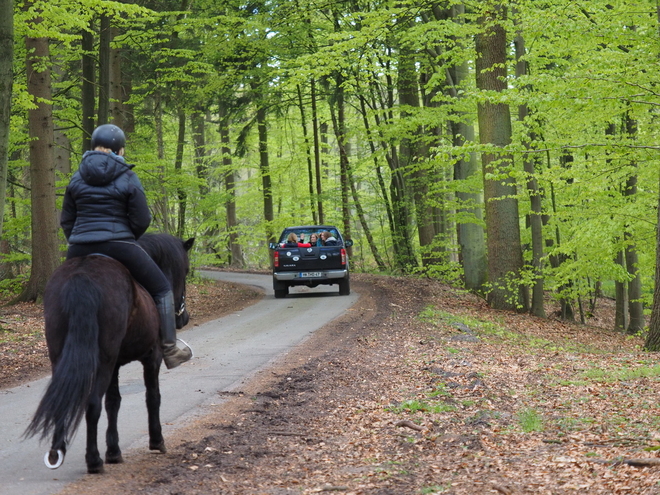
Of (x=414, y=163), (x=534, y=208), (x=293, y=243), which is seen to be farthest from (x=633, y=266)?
(x=293, y=243)

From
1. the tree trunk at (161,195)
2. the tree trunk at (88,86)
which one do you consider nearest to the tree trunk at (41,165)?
the tree trunk at (88,86)

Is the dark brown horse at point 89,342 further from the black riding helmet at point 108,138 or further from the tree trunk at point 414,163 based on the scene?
the tree trunk at point 414,163

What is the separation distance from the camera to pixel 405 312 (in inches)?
655

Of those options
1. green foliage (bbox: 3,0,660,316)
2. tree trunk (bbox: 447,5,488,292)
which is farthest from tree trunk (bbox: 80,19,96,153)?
tree trunk (bbox: 447,5,488,292)

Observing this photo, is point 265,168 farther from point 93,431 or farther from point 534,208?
point 93,431

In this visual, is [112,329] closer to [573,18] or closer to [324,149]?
[573,18]

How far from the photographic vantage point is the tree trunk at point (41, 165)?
15.4 m

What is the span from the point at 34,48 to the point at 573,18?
1163cm

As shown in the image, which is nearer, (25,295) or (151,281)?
(151,281)

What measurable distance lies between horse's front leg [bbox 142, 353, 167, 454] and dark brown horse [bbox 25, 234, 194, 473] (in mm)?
204

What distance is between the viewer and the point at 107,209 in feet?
16.5

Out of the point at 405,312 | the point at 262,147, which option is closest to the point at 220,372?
the point at 405,312

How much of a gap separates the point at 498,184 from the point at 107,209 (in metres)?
14.0

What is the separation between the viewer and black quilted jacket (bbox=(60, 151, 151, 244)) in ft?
16.4
